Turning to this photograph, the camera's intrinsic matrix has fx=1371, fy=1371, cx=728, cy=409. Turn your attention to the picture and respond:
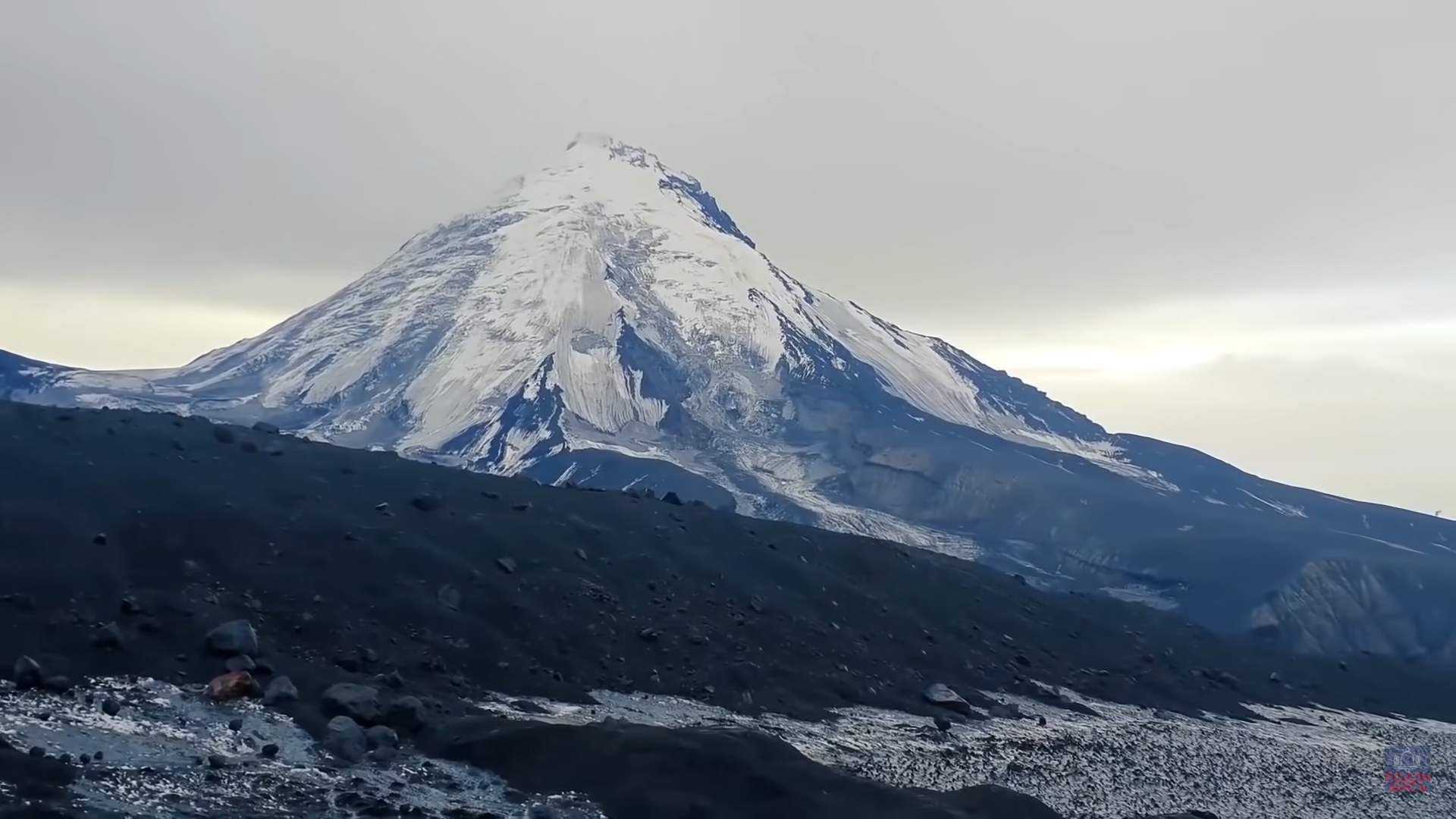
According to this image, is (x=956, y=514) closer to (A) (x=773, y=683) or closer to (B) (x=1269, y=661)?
(B) (x=1269, y=661)

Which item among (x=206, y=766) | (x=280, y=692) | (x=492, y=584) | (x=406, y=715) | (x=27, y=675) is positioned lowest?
(x=206, y=766)

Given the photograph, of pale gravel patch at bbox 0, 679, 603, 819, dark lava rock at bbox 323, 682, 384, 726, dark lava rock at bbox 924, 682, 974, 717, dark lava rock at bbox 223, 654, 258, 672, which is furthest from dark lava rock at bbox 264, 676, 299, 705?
dark lava rock at bbox 924, 682, 974, 717

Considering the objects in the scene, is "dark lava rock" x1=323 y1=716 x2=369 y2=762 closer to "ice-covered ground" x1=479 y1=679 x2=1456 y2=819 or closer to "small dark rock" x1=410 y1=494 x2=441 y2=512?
"ice-covered ground" x1=479 y1=679 x2=1456 y2=819

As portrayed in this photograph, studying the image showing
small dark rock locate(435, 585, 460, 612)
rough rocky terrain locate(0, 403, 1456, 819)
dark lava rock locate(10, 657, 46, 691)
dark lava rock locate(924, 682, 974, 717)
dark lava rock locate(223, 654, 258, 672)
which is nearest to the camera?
dark lava rock locate(10, 657, 46, 691)

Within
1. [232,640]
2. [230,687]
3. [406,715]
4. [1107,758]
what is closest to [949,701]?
[1107,758]

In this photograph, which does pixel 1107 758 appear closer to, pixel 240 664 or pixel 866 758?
pixel 866 758

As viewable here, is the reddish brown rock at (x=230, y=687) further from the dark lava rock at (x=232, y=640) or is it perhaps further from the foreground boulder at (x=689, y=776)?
the foreground boulder at (x=689, y=776)
